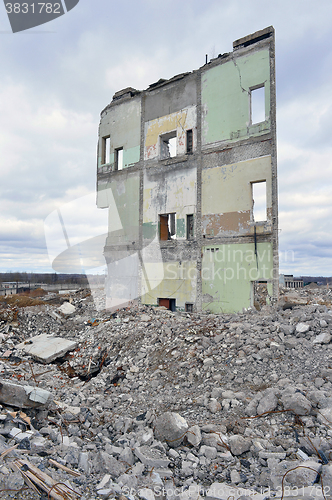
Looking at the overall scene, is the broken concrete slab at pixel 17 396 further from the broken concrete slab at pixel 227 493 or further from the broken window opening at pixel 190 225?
the broken window opening at pixel 190 225

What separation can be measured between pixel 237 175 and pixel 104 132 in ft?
26.3

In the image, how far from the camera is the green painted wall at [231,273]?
32.0ft

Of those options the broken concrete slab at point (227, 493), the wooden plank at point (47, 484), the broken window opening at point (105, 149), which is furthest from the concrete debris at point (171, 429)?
the broken window opening at point (105, 149)

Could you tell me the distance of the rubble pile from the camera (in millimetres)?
3023

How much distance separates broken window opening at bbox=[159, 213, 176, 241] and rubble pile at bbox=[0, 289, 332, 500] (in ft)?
16.8

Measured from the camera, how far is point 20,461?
2.94 m

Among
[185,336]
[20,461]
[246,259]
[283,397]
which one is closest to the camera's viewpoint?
[20,461]

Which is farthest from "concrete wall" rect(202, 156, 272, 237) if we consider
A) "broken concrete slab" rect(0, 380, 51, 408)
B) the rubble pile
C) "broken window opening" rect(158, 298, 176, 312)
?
"broken concrete slab" rect(0, 380, 51, 408)

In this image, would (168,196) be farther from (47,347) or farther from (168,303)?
(47,347)

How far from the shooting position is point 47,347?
29.1 ft

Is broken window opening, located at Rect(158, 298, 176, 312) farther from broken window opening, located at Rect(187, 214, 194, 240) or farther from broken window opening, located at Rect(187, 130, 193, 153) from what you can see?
broken window opening, located at Rect(187, 130, 193, 153)

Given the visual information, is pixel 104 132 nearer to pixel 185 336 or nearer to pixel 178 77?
pixel 178 77

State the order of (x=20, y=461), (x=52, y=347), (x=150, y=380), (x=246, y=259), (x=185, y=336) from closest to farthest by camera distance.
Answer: (x=20, y=461) < (x=150, y=380) < (x=185, y=336) < (x=52, y=347) < (x=246, y=259)

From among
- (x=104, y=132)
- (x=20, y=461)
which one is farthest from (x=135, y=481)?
(x=104, y=132)
